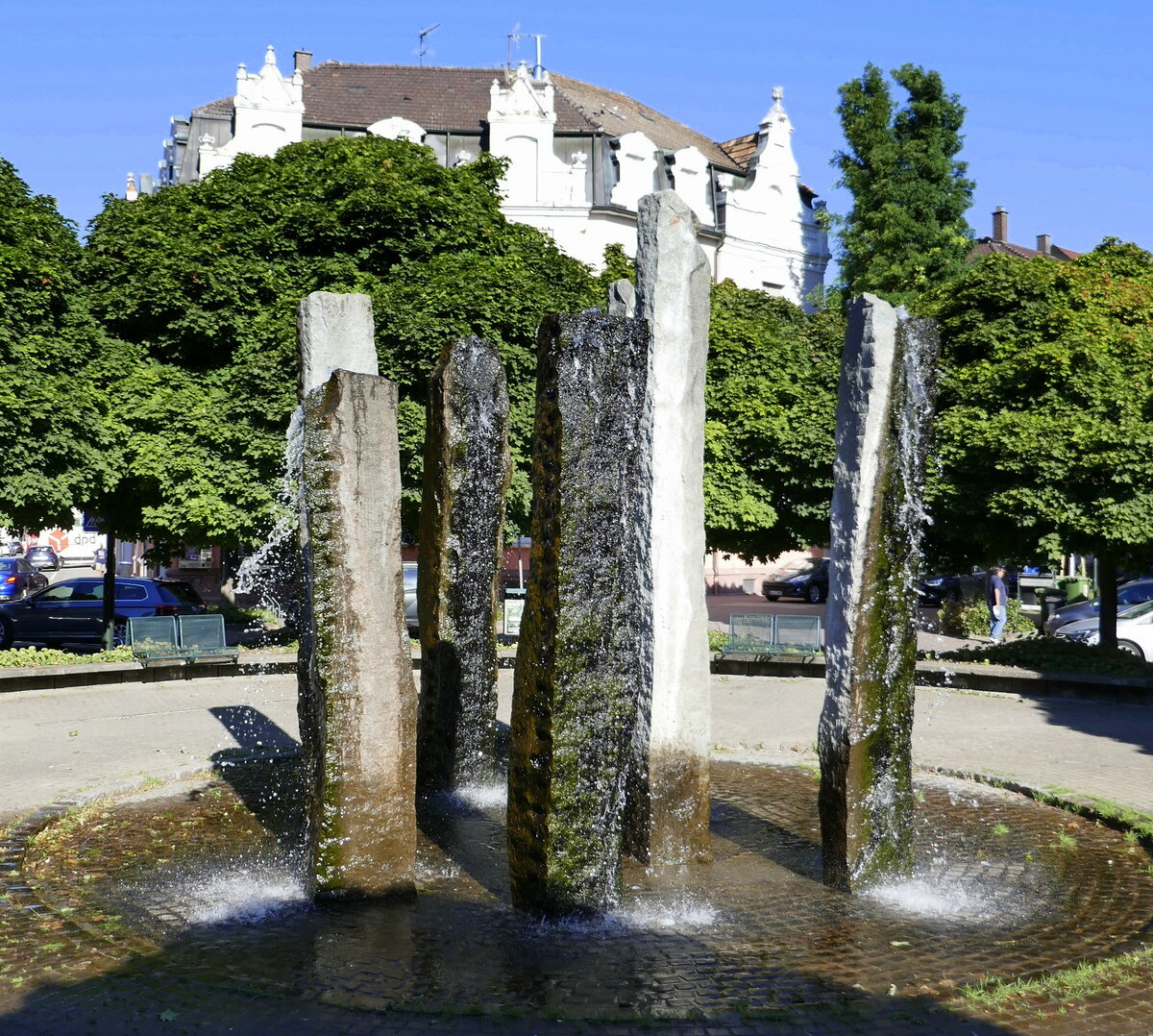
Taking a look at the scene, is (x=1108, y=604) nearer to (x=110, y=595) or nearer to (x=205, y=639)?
(x=205, y=639)

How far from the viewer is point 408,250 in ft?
77.9

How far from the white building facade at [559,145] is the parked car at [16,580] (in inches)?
641

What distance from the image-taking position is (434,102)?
168 ft

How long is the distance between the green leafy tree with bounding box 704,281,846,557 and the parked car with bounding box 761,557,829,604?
20.7m

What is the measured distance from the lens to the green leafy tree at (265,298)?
816 inches

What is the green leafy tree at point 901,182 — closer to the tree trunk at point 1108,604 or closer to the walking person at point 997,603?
the walking person at point 997,603

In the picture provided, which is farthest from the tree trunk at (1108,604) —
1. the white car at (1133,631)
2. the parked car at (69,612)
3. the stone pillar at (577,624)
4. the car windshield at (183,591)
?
the car windshield at (183,591)

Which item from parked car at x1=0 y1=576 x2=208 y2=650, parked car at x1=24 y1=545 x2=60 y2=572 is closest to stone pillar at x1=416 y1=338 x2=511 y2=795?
parked car at x1=0 y1=576 x2=208 y2=650

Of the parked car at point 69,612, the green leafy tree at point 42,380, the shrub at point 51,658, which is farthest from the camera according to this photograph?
the parked car at point 69,612

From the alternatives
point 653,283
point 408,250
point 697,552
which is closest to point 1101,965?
point 697,552

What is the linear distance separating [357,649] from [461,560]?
3062mm

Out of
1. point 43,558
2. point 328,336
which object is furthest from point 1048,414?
point 43,558

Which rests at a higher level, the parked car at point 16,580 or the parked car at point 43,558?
the parked car at point 43,558

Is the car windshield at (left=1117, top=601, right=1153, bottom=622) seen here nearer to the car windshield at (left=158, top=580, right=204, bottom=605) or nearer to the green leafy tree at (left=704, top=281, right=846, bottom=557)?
the green leafy tree at (left=704, top=281, right=846, bottom=557)
